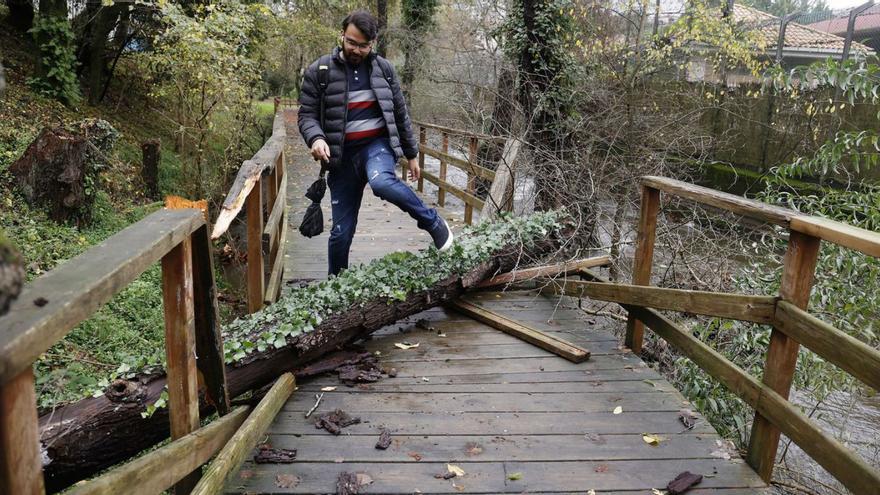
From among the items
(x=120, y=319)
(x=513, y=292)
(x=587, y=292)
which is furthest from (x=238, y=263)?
(x=587, y=292)

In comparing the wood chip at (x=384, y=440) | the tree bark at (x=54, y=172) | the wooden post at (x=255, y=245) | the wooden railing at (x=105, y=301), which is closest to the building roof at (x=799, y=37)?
the wooden post at (x=255, y=245)

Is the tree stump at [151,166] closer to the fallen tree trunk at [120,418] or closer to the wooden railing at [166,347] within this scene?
the wooden railing at [166,347]

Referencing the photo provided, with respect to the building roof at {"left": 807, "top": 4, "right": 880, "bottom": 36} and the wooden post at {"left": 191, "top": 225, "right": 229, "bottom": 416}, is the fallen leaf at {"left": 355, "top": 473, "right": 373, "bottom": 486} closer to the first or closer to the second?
the wooden post at {"left": 191, "top": 225, "right": 229, "bottom": 416}

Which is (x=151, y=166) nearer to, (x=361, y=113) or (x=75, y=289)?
(x=361, y=113)

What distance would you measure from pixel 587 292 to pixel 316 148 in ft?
6.60

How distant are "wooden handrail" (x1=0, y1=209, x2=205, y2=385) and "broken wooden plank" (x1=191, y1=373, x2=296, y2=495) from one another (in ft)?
2.77

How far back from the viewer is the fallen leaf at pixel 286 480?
256cm

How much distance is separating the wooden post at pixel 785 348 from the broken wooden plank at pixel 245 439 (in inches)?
83.9

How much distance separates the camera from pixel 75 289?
1.37 m

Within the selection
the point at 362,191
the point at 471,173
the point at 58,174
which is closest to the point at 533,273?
the point at 362,191

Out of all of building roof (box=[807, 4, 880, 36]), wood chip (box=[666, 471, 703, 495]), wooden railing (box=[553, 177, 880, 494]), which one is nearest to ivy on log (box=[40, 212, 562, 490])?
wooden railing (box=[553, 177, 880, 494])

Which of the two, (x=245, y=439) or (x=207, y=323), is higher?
(x=207, y=323)

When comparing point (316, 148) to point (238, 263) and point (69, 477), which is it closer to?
point (69, 477)

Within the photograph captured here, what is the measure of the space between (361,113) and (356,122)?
0.07 metres
